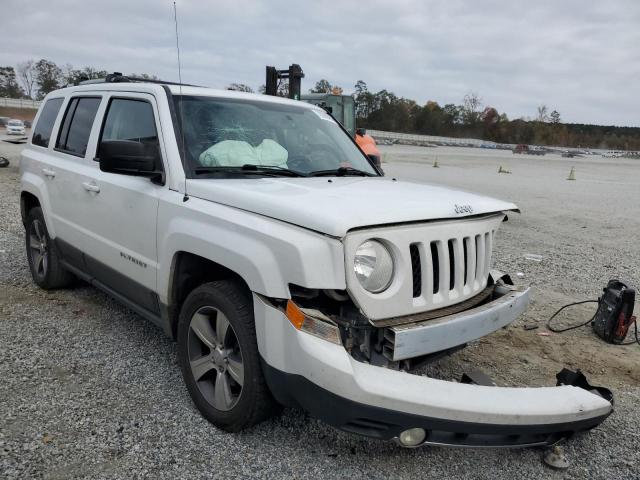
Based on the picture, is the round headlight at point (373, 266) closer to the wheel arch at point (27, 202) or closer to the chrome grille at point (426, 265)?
the chrome grille at point (426, 265)

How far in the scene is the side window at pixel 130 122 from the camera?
3387mm

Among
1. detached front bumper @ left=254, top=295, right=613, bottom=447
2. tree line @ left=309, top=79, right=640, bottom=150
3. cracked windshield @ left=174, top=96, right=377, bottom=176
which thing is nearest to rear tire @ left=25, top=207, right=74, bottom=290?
cracked windshield @ left=174, top=96, right=377, bottom=176

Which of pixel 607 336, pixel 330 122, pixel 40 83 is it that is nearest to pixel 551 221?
pixel 607 336

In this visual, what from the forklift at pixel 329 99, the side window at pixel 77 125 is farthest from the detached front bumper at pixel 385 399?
the forklift at pixel 329 99

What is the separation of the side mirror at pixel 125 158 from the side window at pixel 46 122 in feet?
7.10

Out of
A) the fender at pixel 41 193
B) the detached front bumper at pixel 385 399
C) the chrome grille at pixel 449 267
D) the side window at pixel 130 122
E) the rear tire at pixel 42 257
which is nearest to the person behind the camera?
the detached front bumper at pixel 385 399

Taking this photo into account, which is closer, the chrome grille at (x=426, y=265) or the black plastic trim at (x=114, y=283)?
the chrome grille at (x=426, y=265)

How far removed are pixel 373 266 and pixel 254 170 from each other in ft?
3.96

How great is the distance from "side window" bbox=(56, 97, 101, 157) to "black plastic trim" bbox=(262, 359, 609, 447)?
8.81ft

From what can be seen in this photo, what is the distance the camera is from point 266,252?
2.37m

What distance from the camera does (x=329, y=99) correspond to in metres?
12.2

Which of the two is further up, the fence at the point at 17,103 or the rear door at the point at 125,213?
the rear door at the point at 125,213

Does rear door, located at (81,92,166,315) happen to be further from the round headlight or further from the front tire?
the round headlight

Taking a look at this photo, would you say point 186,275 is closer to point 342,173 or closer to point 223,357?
point 223,357
